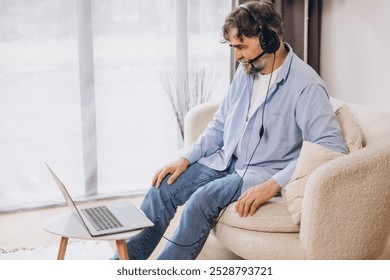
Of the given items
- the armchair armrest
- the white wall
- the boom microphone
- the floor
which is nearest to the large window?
the floor

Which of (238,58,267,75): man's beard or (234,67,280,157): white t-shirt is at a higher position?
(238,58,267,75): man's beard

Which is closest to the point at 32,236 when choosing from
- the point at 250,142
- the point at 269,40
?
the point at 250,142

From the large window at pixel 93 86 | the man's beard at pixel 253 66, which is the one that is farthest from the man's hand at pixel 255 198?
the large window at pixel 93 86

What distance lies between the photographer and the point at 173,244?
6.30ft

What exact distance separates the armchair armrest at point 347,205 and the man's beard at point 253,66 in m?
0.44

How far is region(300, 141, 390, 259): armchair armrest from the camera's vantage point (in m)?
→ 1.79

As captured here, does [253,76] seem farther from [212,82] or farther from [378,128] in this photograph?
[212,82]

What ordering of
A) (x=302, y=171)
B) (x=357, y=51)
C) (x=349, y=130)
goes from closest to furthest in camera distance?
(x=302, y=171) → (x=349, y=130) → (x=357, y=51)

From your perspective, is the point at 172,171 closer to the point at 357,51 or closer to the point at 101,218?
the point at 101,218

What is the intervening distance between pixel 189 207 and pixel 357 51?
139 centimetres

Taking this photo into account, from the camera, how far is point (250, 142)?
2.10 meters

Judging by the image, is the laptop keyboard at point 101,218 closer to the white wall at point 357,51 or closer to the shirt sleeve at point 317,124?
the shirt sleeve at point 317,124

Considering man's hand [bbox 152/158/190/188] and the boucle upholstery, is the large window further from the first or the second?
the boucle upholstery
